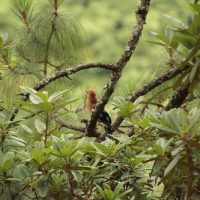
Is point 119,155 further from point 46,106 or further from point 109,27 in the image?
point 109,27

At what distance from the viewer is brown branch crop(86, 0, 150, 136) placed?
159cm

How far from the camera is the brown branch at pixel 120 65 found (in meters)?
1.59

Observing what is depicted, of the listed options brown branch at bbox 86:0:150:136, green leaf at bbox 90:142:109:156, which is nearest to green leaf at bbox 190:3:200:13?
green leaf at bbox 90:142:109:156

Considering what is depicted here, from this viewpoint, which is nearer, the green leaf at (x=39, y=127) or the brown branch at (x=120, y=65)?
the green leaf at (x=39, y=127)

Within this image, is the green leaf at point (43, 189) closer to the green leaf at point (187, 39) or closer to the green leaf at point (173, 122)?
the green leaf at point (173, 122)

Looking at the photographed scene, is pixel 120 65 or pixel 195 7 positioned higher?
pixel 120 65

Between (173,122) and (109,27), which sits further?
(109,27)

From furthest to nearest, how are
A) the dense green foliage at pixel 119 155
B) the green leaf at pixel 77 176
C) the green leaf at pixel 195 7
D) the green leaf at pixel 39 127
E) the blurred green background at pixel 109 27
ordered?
1. the blurred green background at pixel 109 27
2. the green leaf at pixel 39 127
3. the green leaf at pixel 77 176
4. the dense green foliage at pixel 119 155
5. the green leaf at pixel 195 7

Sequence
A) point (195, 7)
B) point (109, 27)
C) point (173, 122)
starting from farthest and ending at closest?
point (109, 27) → point (173, 122) → point (195, 7)

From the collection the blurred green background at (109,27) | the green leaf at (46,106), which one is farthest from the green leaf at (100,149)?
the blurred green background at (109,27)

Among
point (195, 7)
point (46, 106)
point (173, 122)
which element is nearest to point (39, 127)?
point (46, 106)

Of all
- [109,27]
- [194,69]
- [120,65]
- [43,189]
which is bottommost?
[43,189]

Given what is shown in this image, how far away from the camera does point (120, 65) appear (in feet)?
5.31

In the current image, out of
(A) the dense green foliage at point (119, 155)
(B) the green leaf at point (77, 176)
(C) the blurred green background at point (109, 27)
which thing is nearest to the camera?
(A) the dense green foliage at point (119, 155)
